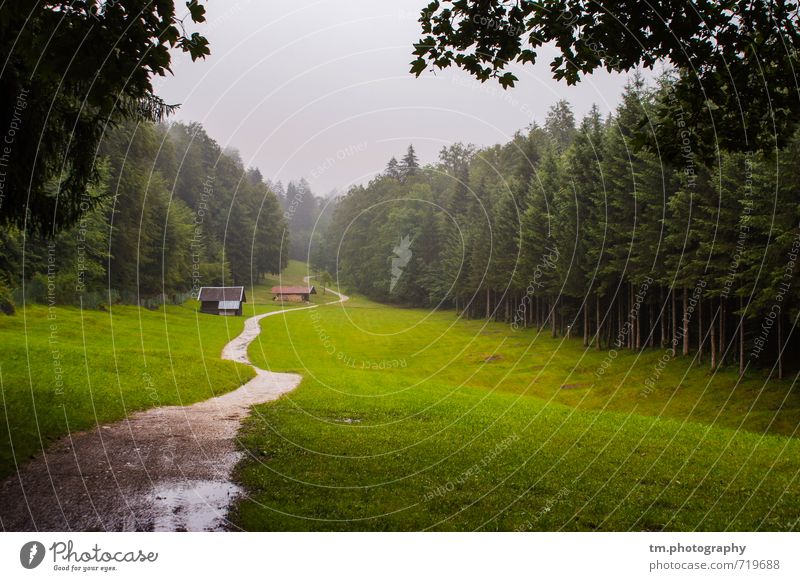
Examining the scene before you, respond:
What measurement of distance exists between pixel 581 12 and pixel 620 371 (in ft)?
98.4

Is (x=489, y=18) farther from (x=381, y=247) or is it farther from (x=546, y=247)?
(x=381, y=247)

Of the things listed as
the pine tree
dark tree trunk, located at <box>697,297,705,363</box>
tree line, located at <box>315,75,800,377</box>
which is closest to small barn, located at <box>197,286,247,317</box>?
tree line, located at <box>315,75,800,377</box>

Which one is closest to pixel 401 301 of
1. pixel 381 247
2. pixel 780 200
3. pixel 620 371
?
pixel 381 247

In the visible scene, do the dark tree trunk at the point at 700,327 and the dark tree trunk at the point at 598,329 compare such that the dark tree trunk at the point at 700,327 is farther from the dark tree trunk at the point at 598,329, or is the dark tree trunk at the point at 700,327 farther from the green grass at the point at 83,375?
the green grass at the point at 83,375

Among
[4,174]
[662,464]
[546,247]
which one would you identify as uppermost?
[546,247]

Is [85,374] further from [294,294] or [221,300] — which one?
[294,294]

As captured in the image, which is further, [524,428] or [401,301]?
[401,301]

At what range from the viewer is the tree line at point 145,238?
37281 millimetres

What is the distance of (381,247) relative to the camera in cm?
6247

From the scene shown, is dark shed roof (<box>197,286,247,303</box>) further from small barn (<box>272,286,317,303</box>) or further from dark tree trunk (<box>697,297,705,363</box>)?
dark tree trunk (<box>697,297,705,363</box>)

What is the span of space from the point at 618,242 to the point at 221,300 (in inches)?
1840

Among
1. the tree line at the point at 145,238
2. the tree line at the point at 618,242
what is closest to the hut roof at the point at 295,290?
the tree line at the point at 618,242

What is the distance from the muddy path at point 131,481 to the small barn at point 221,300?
170 ft

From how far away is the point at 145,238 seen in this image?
5641cm
